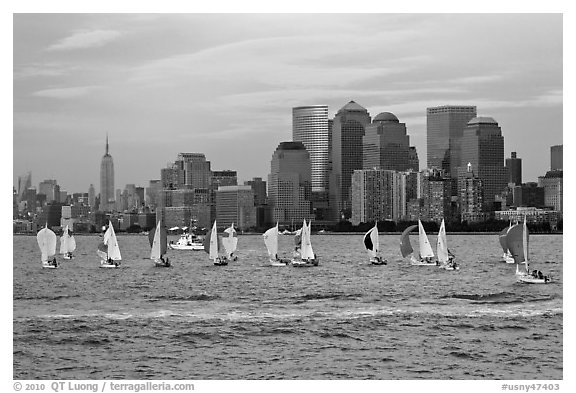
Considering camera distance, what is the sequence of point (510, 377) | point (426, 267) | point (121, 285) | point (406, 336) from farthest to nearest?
point (426, 267), point (121, 285), point (406, 336), point (510, 377)

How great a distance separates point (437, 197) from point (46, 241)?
5741 centimetres

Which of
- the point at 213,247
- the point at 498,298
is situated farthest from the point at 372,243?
the point at 498,298

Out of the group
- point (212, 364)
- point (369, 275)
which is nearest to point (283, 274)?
point (369, 275)

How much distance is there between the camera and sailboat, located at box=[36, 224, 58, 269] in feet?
129

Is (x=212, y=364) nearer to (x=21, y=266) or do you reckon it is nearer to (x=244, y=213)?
(x=21, y=266)

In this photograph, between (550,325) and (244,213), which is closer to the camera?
(550,325)

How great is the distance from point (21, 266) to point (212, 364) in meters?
28.1

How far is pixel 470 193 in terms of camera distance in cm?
8606

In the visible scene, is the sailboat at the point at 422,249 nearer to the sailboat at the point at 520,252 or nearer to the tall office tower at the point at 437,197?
the sailboat at the point at 520,252

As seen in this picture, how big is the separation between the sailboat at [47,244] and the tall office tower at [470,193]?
4608cm

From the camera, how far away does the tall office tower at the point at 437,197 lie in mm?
86312

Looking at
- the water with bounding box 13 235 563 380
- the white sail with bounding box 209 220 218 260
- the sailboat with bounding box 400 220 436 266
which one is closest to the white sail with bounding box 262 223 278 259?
the white sail with bounding box 209 220 218 260

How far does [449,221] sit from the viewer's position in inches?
3750

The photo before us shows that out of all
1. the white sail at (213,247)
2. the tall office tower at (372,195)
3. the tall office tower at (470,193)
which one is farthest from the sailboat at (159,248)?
the tall office tower at (470,193)
